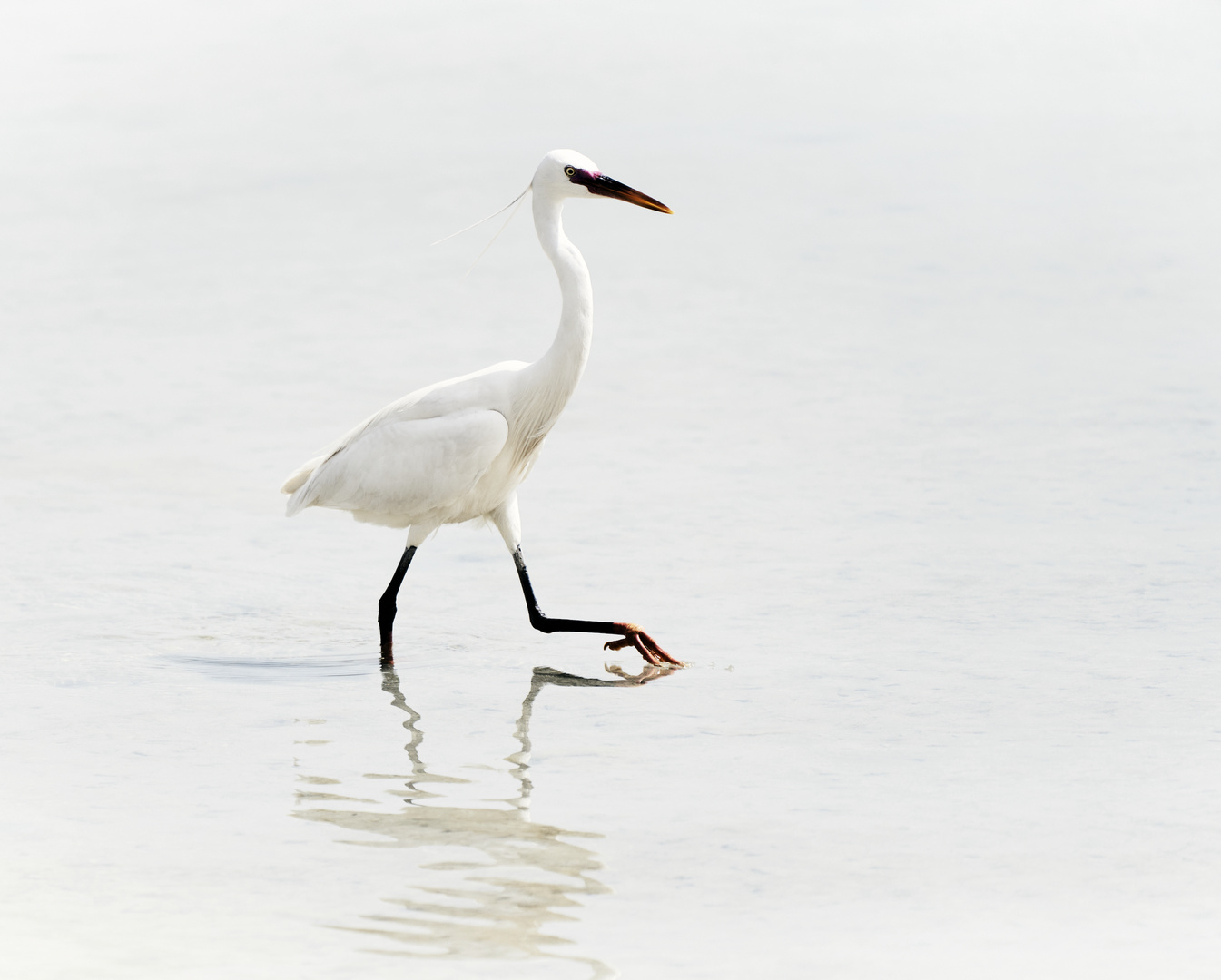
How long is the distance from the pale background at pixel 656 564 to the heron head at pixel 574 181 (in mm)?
1812

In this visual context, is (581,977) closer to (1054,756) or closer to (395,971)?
(395,971)

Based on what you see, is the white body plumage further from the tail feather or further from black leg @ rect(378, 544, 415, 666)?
black leg @ rect(378, 544, 415, 666)

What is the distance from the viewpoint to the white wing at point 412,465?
6785 millimetres

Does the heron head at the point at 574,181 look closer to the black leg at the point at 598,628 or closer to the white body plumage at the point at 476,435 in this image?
the white body plumage at the point at 476,435

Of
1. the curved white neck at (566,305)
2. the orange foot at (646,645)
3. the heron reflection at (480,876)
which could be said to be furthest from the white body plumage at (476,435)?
the heron reflection at (480,876)

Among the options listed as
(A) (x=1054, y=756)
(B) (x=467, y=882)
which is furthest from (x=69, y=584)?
(A) (x=1054, y=756)

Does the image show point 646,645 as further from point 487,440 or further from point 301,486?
point 301,486

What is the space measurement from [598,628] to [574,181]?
176cm

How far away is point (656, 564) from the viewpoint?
318 inches

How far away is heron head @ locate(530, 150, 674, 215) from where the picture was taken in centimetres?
669

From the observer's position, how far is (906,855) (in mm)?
4578

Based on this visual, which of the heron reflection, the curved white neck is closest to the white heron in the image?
the curved white neck

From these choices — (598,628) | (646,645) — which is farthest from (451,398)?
(646,645)

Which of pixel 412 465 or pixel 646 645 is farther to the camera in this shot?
pixel 412 465
